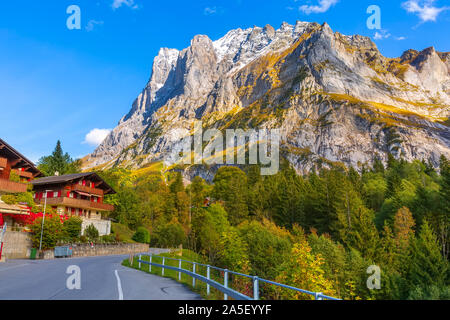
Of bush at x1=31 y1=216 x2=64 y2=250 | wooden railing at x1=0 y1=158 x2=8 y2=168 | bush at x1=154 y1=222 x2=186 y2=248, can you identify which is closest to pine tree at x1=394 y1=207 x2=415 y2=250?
bush at x1=154 y1=222 x2=186 y2=248

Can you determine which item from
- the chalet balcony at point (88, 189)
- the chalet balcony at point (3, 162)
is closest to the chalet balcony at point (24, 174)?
the chalet balcony at point (3, 162)

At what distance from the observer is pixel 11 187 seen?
125 feet

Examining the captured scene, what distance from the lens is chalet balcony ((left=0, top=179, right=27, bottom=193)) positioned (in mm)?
37094

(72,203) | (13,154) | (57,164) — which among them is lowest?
(72,203)

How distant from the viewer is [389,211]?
6006cm

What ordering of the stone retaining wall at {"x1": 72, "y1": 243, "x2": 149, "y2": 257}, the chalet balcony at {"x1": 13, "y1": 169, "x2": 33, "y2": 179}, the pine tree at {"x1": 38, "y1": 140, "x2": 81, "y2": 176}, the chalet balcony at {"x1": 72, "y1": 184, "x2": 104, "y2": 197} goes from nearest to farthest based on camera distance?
the stone retaining wall at {"x1": 72, "y1": 243, "x2": 149, "y2": 257}, the chalet balcony at {"x1": 13, "y1": 169, "x2": 33, "y2": 179}, the chalet balcony at {"x1": 72, "y1": 184, "x2": 104, "y2": 197}, the pine tree at {"x1": 38, "y1": 140, "x2": 81, "y2": 176}

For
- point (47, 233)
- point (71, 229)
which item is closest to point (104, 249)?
point (71, 229)

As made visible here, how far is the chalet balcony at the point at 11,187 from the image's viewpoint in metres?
37.1

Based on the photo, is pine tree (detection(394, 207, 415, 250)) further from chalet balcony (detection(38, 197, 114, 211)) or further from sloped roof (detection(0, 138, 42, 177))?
sloped roof (detection(0, 138, 42, 177))

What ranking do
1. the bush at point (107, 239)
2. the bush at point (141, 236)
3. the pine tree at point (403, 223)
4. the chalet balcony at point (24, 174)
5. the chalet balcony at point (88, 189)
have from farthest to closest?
the bush at point (141, 236), the chalet balcony at point (88, 189), the pine tree at point (403, 223), the bush at point (107, 239), the chalet balcony at point (24, 174)

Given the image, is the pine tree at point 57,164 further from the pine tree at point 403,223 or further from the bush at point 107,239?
the pine tree at point 403,223

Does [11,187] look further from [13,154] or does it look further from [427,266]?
[427,266]
